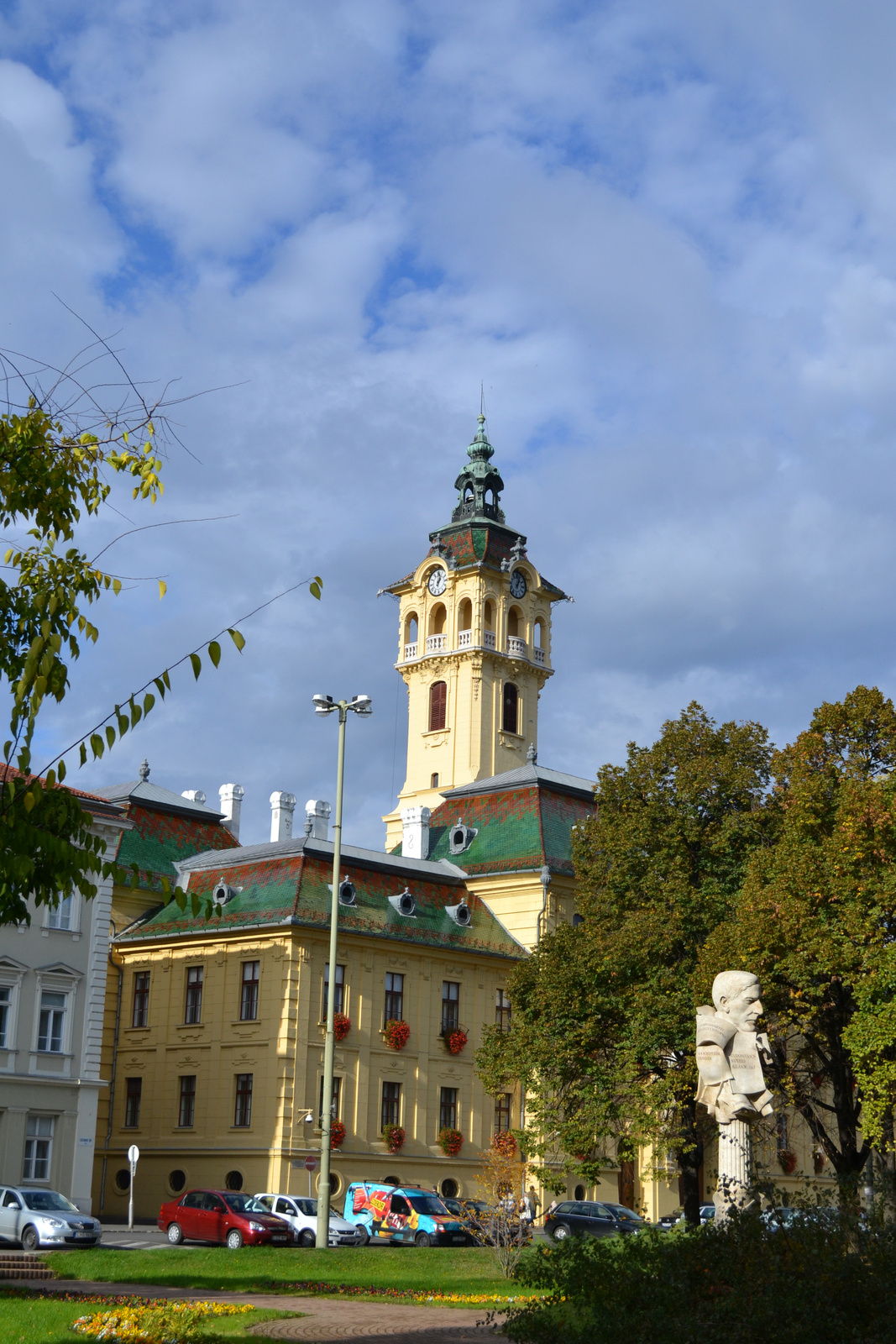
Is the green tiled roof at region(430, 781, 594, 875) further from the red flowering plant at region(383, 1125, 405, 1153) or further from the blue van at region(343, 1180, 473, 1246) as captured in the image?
the blue van at region(343, 1180, 473, 1246)

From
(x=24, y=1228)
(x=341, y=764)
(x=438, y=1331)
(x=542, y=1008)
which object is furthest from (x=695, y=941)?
(x=438, y=1331)

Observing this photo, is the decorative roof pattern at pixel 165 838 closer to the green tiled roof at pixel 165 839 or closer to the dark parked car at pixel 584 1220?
the green tiled roof at pixel 165 839

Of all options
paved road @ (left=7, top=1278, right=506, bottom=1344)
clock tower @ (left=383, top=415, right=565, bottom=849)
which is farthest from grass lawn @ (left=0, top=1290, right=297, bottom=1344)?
clock tower @ (left=383, top=415, right=565, bottom=849)

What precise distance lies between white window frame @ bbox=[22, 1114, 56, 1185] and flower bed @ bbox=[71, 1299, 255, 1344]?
2487 cm

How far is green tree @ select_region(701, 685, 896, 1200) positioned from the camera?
107 feet

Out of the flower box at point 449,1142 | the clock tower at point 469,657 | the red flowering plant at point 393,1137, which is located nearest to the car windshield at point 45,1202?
the red flowering plant at point 393,1137

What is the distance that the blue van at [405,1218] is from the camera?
40844mm

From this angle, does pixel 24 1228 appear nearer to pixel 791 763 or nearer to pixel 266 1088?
pixel 266 1088

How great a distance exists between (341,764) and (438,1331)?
2167 cm

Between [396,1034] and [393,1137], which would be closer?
[393,1137]

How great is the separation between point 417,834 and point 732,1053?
4449cm

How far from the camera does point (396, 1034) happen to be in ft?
172

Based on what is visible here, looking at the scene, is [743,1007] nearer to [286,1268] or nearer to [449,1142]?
[286,1268]

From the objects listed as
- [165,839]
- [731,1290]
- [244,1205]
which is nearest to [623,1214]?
[244,1205]
